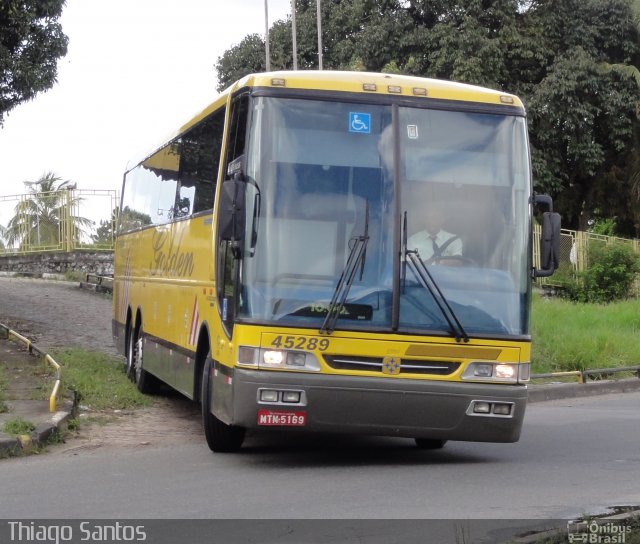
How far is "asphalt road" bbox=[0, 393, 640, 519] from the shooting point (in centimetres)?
727

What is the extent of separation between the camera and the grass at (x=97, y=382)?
1309 centimetres

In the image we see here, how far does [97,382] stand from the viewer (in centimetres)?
1417

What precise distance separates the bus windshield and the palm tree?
2247cm

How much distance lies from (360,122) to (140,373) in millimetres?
6734

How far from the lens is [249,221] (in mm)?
8859

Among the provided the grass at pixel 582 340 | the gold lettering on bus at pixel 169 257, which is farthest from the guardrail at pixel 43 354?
the grass at pixel 582 340

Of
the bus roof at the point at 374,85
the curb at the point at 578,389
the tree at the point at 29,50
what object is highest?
the tree at the point at 29,50

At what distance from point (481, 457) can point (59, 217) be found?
893 inches

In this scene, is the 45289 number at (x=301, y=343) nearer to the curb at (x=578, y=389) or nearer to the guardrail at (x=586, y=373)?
the curb at (x=578, y=389)

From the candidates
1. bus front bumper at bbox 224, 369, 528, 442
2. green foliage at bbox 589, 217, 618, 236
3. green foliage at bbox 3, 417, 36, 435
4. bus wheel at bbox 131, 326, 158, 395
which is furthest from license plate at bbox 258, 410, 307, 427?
green foliage at bbox 589, 217, 618, 236

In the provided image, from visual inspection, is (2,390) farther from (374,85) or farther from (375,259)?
(374,85)

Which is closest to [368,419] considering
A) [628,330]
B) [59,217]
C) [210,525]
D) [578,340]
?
[210,525]

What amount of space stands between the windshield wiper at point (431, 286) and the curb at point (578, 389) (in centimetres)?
744

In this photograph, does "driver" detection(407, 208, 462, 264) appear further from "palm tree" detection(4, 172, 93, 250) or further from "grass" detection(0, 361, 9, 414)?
"palm tree" detection(4, 172, 93, 250)
